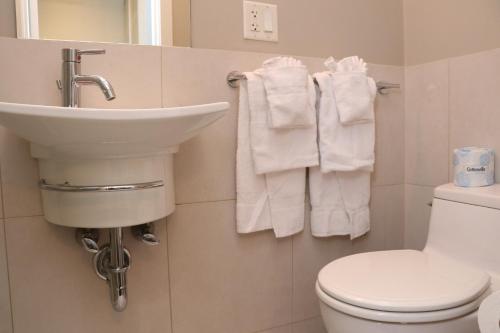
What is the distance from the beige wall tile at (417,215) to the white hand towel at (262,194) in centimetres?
54

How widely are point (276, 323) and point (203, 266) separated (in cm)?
37

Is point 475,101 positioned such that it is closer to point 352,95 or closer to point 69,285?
point 352,95

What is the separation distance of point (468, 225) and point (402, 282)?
1.14 feet

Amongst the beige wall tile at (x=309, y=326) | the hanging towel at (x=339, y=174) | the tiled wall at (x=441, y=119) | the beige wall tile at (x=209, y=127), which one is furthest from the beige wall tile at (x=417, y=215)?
the beige wall tile at (x=209, y=127)

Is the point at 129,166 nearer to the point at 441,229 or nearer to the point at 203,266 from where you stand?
the point at 203,266

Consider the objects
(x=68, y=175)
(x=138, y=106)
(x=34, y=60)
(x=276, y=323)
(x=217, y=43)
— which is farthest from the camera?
(x=276, y=323)

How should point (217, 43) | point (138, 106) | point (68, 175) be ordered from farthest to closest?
point (217, 43), point (138, 106), point (68, 175)

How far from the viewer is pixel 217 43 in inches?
49.2

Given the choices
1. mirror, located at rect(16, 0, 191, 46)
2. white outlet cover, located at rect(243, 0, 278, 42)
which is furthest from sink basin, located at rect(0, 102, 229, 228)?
white outlet cover, located at rect(243, 0, 278, 42)

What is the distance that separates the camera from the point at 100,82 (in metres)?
0.95

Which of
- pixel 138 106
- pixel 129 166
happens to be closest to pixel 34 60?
pixel 138 106

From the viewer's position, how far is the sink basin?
78 centimetres

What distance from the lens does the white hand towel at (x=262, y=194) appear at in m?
1.24

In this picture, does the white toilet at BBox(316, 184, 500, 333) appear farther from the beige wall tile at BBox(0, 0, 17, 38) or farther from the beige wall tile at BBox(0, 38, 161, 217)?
the beige wall tile at BBox(0, 0, 17, 38)
